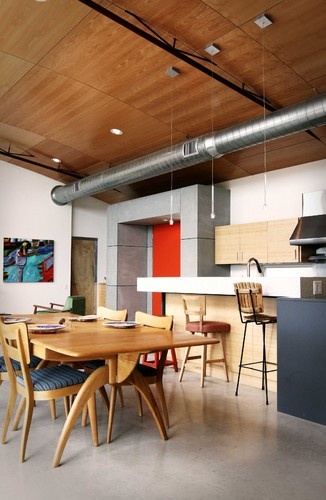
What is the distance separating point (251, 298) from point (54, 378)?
2.02 metres

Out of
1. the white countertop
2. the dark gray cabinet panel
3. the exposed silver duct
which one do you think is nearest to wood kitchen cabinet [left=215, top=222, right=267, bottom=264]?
the exposed silver duct

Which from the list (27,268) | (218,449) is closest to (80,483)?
(218,449)

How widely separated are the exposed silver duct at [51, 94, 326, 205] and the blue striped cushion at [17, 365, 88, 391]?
11.3ft

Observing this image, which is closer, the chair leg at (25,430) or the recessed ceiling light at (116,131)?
the chair leg at (25,430)

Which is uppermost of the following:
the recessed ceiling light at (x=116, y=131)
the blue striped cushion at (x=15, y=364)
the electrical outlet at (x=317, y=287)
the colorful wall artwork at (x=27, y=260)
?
the recessed ceiling light at (x=116, y=131)

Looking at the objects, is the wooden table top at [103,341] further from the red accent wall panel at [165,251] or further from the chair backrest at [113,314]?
the red accent wall panel at [165,251]

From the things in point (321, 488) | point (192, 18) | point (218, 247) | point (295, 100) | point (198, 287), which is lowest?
point (321, 488)

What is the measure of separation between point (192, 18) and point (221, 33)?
327 millimetres

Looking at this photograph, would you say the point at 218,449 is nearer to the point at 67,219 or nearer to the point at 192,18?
the point at 192,18

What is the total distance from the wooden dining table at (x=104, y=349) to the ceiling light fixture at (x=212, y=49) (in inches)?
118

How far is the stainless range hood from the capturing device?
570cm

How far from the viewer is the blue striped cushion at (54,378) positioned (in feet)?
9.11

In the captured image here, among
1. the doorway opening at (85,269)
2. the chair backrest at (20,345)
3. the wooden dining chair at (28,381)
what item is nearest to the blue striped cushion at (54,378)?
the wooden dining chair at (28,381)

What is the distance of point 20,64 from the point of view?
5383 mm
